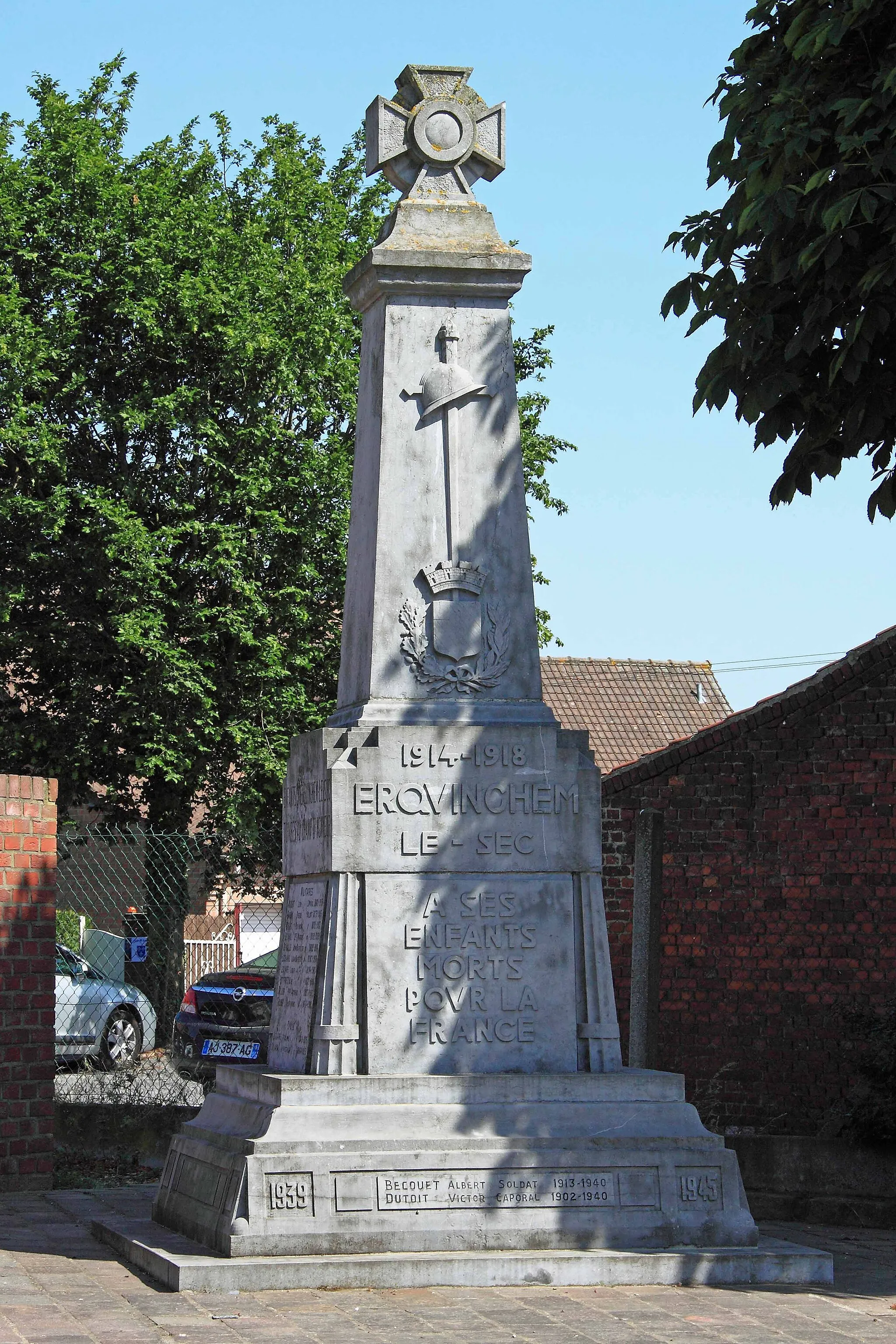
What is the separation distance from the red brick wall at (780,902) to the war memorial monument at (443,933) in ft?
15.7

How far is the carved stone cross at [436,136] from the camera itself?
7848 millimetres

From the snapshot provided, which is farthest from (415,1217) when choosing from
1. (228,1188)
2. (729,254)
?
(729,254)

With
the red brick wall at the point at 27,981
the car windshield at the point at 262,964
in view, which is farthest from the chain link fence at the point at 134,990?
the car windshield at the point at 262,964

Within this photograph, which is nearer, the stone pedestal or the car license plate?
the stone pedestal

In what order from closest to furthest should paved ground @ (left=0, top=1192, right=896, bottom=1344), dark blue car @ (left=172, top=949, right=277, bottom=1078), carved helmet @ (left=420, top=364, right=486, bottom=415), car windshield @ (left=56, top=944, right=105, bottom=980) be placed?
paved ground @ (left=0, top=1192, right=896, bottom=1344) < carved helmet @ (left=420, top=364, right=486, bottom=415) < dark blue car @ (left=172, top=949, right=277, bottom=1078) < car windshield @ (left=56, top=944, right=105, bottom=980)

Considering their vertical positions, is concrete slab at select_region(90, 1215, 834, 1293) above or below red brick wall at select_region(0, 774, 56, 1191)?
below

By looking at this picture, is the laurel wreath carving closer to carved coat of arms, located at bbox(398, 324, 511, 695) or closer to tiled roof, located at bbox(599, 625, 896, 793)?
carved coat of arms, located at bbox(398, 324, 511, 695)

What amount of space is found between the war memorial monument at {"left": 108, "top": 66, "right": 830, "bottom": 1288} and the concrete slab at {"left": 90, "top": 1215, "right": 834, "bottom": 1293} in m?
0.01

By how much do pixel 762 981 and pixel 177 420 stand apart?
11.0 m

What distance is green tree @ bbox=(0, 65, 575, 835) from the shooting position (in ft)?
65.0

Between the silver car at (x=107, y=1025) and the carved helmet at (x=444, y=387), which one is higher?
the carved helmet at (x=444, y=387)

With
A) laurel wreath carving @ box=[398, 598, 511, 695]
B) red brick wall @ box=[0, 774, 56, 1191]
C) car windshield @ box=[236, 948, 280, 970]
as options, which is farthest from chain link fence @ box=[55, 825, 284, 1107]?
laurel wreath carving @ box=[398, 598, 511, 695]

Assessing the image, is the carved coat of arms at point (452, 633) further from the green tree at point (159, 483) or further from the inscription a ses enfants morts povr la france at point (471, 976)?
the green tree at point (159, 483)

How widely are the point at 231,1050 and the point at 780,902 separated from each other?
3935mm
